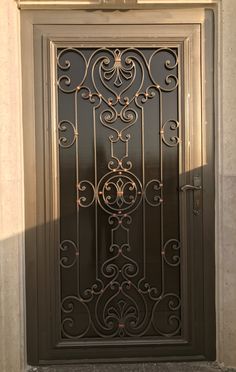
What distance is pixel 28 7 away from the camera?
310 cm

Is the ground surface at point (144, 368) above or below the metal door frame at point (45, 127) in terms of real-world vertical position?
below

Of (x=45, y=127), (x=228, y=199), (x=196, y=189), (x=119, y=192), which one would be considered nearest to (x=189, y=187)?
(x=196, y=189)

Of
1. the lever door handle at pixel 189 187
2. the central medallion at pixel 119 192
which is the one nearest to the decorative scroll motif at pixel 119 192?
the central medallion at pixel 119 192

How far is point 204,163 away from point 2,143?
56.2 inches

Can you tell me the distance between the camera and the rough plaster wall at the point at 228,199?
3125 mm

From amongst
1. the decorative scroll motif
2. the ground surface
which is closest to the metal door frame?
the ground surface

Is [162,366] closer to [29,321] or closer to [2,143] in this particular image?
[29,321]

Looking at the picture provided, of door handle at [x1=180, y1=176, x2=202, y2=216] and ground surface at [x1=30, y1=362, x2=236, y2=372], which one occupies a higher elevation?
door handle at [x1=180, y1=176, x2=202, y2=216]

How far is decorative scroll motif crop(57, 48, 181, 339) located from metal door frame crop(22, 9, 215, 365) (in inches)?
6.0

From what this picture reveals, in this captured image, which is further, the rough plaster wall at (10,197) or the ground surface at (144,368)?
the ground surface at (144,368)

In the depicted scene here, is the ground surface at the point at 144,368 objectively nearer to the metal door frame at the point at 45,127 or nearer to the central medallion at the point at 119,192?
the metal door frame at the point at 45,127

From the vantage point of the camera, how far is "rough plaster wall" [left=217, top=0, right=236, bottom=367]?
3.12 metres

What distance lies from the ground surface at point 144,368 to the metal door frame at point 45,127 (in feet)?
0.16

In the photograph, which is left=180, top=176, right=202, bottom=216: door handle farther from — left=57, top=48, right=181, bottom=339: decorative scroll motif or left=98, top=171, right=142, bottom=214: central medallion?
left=98, top=171, right=142, bottom=214: central medallion
